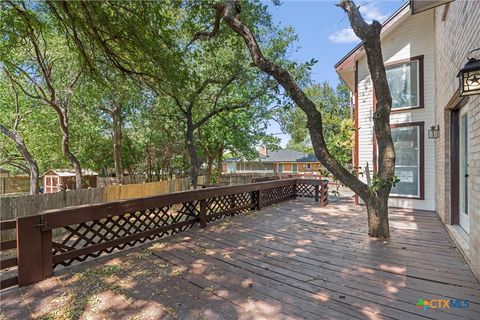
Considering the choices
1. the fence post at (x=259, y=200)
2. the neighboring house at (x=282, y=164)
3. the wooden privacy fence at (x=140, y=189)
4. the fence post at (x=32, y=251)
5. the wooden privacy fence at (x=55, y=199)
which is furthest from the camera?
the neighboring house at (x=282, y=164)

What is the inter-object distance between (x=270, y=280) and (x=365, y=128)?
20.4 feet

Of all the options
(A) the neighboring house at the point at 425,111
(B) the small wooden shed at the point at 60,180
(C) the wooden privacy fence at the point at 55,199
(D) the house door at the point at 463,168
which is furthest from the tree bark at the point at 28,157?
(D) the house door at the point at 463,168

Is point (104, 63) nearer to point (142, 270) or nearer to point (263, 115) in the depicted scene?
point (142, 270)

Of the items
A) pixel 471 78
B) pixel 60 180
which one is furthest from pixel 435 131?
pixel 60 180

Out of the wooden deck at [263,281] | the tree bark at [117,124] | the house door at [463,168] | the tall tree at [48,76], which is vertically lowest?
the wooden deck at [263,281]

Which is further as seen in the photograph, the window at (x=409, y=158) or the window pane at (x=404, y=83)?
the window pane at (x=404, y=83)

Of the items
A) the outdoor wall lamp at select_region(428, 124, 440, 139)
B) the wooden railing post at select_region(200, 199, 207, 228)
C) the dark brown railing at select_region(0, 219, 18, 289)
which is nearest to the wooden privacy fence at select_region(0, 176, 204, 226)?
the dark brown railing at select_region(0, 219, 18, 289)

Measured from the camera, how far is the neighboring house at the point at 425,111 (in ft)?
13.9

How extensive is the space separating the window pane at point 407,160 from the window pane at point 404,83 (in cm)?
70

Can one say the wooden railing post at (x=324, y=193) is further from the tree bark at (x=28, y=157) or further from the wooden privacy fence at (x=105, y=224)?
the tree bark at (x=28, y=157)

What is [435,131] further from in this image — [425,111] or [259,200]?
[259,200]

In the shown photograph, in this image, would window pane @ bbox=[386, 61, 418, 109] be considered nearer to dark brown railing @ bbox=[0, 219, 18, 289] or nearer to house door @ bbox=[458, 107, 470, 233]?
house door @ bbox=[458, 107, 470, 233]

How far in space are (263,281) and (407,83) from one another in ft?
22.0

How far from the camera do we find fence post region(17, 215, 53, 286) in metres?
2.77
